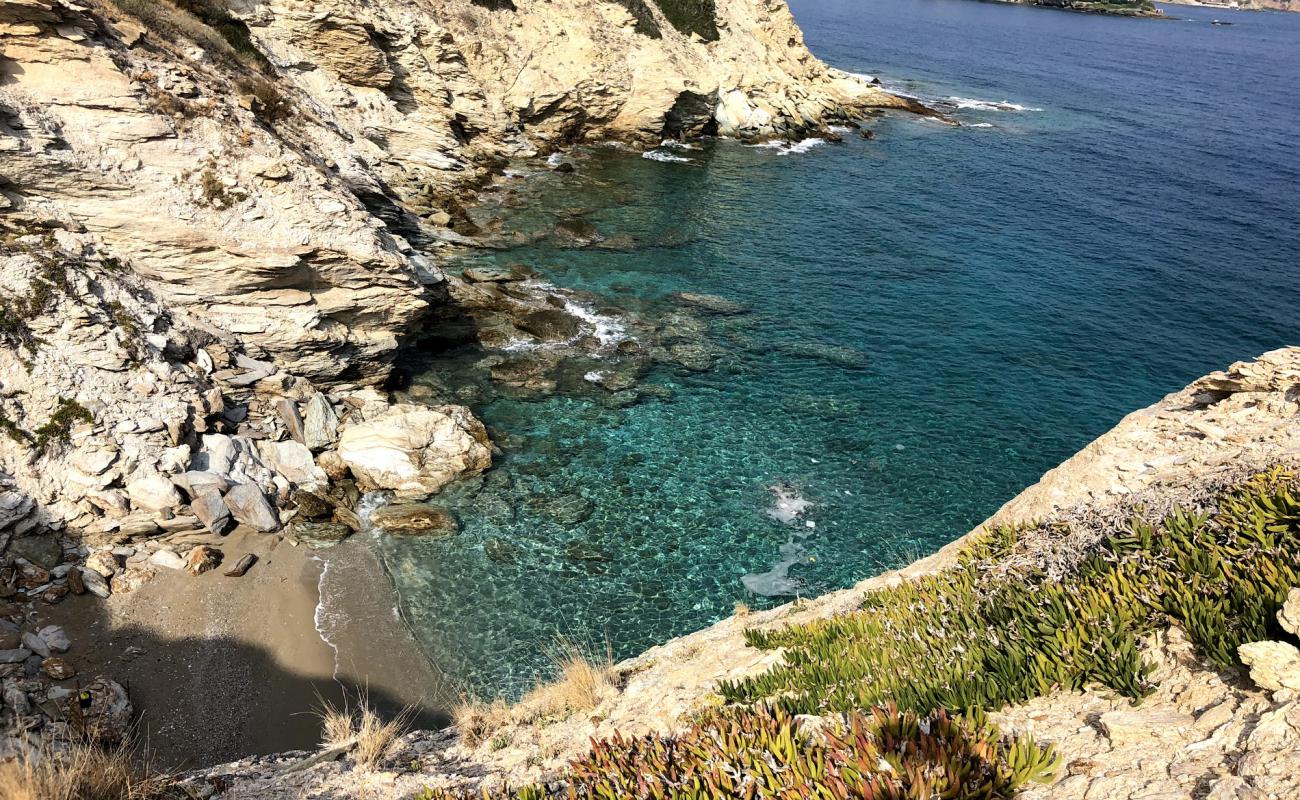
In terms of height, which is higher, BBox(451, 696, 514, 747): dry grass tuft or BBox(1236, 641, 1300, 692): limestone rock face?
BBox(1236, 641, 1300, 692): limestone rock face

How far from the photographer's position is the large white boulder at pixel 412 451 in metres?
22.8

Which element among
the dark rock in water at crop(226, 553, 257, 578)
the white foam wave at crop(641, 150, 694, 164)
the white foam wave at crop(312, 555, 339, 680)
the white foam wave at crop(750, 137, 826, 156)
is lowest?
the white foam wave at crop(312, 555, 339, 680)

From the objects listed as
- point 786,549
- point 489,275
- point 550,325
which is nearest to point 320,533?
point 786,549

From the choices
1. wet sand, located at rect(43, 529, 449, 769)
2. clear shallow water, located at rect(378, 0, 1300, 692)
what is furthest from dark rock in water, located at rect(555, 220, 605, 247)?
wet sand, located at rect(43, 529, 449, 769)

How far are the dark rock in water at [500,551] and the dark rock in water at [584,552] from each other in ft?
4.78

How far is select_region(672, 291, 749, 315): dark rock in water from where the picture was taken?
115 feet

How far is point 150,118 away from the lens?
23.5m

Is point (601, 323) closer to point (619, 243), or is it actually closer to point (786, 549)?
point (619, 243)

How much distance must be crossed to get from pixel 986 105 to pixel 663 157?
4626 centimetres

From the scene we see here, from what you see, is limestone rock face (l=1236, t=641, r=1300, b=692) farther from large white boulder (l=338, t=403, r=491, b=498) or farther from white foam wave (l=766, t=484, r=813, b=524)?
large white boulder (l=338, t=403, r=491, b=498)

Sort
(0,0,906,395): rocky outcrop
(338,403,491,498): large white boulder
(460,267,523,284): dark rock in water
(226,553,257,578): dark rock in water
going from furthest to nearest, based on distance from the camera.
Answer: (460,267,523,284): dark rock in water, (338,403,491,498): large white boulder, (0,0,906,395): rocky outcrop, (226,553,257,578): dark rock in water

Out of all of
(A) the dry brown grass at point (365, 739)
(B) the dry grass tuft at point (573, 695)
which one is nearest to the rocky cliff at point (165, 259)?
(A) the dry brown grass at point (365, 739)

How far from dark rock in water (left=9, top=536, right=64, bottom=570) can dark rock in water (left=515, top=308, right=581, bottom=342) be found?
17.6 m

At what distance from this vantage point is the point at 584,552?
2127 cm
